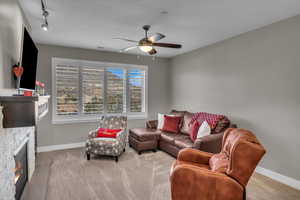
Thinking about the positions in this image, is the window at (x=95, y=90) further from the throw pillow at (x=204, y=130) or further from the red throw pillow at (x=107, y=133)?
the throw pillow at (x=204, y=130)

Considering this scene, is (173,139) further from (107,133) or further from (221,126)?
(107,133)

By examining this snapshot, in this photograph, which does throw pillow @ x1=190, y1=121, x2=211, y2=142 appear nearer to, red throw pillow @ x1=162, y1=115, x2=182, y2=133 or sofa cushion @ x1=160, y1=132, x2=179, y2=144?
sofa cushion @ x1=160, y1=132, x2=179, y2=144

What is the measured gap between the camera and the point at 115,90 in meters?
5.16

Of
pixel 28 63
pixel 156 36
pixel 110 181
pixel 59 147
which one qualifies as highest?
pixel 156 36

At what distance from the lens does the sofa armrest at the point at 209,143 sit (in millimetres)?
3109

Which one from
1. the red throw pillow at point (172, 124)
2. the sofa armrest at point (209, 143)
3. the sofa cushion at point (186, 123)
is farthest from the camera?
the red throw pillow at point (172, 124)

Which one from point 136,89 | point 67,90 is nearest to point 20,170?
point 67,90

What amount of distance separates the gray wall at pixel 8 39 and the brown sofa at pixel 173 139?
281 centimetres

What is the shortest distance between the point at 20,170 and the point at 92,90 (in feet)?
9.41

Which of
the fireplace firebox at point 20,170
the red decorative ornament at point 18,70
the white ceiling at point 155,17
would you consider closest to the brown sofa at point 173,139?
the white ceiling at point 155,17

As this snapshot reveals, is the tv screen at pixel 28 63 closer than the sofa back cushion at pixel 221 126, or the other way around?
the tv screen at pixel 28 63

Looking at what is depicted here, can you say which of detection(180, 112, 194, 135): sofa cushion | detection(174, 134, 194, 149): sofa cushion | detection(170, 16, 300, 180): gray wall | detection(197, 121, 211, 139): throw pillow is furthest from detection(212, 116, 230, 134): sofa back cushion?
detection(180, 112, 194, 135): sofa cushion

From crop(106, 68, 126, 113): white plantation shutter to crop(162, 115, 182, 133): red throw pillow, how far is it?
4.77ft

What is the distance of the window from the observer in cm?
451
